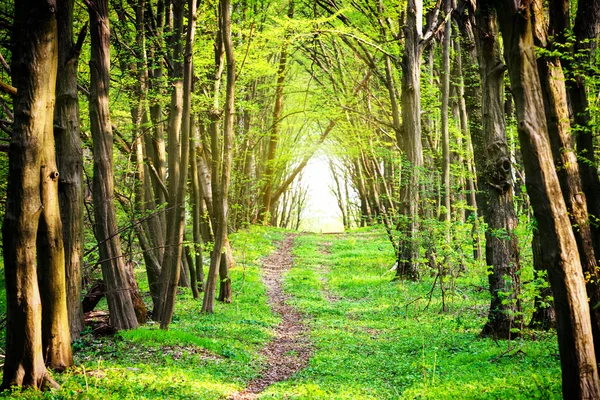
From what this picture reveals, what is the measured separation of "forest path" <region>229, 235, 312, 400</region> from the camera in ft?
26.1

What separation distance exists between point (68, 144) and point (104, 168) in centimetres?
108

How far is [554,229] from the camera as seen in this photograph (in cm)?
504

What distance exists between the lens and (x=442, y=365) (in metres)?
8.19

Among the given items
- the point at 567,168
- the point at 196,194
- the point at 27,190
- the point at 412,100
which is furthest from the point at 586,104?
the point at 196,194

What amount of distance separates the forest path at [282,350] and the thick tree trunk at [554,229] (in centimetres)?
388

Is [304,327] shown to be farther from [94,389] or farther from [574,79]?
[574,79]

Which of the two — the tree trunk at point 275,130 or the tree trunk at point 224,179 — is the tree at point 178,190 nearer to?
the tree trunk at point 224,179

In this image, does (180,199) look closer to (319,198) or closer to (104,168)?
(104,168)

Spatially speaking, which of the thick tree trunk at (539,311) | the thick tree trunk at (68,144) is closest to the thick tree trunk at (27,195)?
the thick tree trunk at (68,144)

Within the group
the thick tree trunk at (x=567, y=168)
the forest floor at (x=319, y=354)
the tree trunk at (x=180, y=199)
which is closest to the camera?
the thick tree trunk at (x=567, y=168)

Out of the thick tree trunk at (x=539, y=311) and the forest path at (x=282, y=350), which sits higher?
the thick tree trunk at (x=539, y=311)

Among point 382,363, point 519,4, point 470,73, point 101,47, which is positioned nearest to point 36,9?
point 101,47

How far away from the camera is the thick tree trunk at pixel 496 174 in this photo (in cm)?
905

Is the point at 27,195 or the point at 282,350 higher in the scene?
the point at 27,195
